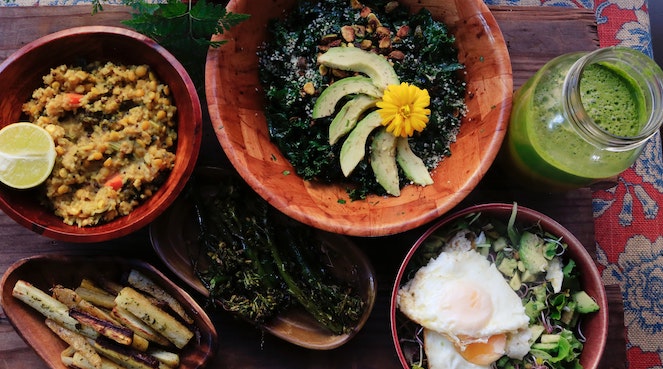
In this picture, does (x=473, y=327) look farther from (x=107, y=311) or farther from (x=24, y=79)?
(x=24, y=79)

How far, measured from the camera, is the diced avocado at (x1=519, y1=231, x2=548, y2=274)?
2.16 m

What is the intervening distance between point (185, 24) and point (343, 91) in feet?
1.95

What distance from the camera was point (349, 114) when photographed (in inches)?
82.3

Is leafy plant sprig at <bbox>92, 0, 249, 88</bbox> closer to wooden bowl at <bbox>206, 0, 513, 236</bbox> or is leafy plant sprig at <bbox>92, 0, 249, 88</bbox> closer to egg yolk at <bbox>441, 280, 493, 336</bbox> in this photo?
wooden bowl at <bbox>206, 0, 513, 236</bbox>

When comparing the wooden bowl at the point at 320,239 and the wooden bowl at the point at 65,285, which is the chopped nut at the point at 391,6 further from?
the wooden bowl at the point at 65,285

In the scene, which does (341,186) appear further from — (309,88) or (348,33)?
(348,33)

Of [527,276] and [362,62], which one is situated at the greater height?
[362,62]

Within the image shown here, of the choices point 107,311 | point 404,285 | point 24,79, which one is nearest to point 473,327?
point 404,285

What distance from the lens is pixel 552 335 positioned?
2139 millimetres

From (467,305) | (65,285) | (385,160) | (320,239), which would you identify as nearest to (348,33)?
(385,160)

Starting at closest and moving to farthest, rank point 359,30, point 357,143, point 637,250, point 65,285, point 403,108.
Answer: point 403,108 < point 357,143 < point 359,30 < point 65,285 < point 637,250

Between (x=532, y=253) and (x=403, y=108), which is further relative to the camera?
(x=532, y=253)

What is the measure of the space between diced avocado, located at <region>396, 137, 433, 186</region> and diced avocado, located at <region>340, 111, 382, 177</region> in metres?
0.13

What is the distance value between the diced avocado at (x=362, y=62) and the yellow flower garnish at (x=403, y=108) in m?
0.09
